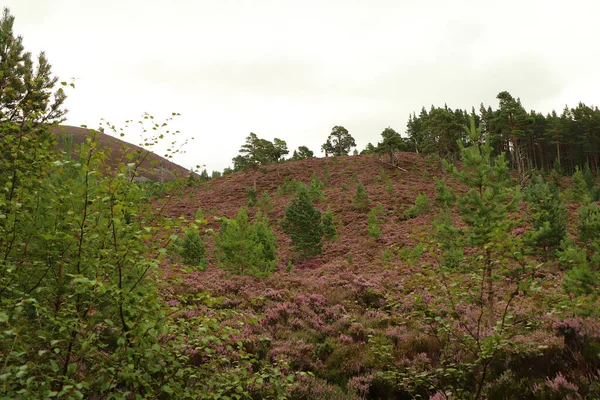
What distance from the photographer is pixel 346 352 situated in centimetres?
883

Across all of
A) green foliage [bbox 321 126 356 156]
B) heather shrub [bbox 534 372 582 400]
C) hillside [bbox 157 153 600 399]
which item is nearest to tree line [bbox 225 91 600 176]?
green foliage [bbox 321 126 356 156]

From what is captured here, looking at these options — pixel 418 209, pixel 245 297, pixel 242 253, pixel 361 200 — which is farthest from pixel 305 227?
pixel 245 297

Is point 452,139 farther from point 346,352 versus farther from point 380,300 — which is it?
Answer: point 346,352

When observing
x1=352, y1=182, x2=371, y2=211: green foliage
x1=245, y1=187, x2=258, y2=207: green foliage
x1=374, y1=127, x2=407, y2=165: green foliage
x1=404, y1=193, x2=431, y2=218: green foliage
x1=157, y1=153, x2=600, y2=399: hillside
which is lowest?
x1=157, y1=153, x2=600, y2=399: hillside

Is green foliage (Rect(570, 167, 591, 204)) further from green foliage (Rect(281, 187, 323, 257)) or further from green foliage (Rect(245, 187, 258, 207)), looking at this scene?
green foliage (Rect(245, 187, 258, 207))

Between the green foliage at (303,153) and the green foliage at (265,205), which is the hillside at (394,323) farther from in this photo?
the green foliage at (303,153)

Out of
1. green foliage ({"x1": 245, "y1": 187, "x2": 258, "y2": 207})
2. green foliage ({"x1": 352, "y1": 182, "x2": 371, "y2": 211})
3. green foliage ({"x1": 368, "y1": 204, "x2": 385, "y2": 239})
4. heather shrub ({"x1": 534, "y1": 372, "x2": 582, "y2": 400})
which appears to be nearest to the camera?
heather shrub ({"x1": 534, "y1": 372, "x2": 582, "y2": 400})

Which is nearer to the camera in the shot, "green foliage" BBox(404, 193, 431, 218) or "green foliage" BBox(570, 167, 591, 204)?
"green foliage" BBox(404, 193, 431, 218)

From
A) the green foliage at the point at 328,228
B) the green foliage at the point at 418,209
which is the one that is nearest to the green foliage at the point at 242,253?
the green foliage at the point at 328,228

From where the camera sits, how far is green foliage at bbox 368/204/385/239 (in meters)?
31.0

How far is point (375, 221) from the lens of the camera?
33281 millimetres

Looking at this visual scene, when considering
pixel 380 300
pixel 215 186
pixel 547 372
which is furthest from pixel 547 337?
pixel 215 186

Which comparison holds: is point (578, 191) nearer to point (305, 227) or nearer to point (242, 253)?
point (305, 227)

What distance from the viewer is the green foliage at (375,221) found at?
1222 inches
